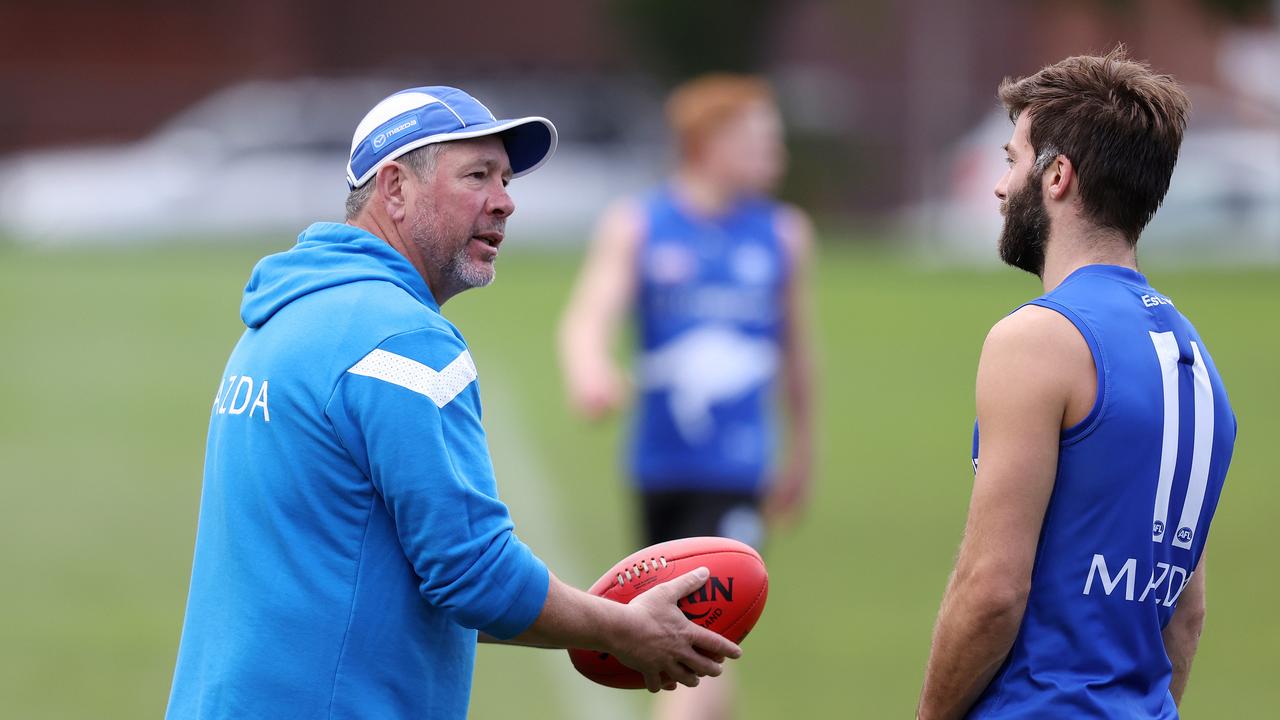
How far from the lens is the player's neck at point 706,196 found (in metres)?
6.90

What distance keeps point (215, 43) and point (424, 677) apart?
126 feet

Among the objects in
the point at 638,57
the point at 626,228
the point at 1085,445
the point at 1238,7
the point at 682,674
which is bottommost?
the point at 682,674

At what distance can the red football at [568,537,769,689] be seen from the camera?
12.8 ft

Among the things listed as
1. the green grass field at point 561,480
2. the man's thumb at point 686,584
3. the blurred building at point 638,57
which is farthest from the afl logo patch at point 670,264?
the blurred building at point 638,57

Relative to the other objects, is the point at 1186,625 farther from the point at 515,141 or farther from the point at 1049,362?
the point at 515,141

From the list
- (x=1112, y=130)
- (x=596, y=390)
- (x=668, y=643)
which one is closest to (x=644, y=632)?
(x=668, y=643)

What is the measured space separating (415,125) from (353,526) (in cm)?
86

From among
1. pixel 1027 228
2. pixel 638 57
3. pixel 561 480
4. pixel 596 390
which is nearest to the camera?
pixel 1027 228

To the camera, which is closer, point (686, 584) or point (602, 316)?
point (686, 584)

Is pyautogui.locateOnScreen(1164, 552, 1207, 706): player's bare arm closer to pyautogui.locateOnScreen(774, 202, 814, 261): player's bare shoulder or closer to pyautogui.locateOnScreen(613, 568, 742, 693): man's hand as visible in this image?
pyautogui.locateOnScreen(613, 568, 742, 693): man's hand

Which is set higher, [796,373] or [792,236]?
[792,236]

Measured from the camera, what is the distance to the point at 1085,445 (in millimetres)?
3285

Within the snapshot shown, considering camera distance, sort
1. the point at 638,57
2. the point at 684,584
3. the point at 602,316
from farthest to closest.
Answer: the point at 638,57 < the point at 602,316 < the point at 684,584

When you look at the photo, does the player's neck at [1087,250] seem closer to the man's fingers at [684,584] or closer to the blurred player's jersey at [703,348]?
the man's fingers at [684,584]
